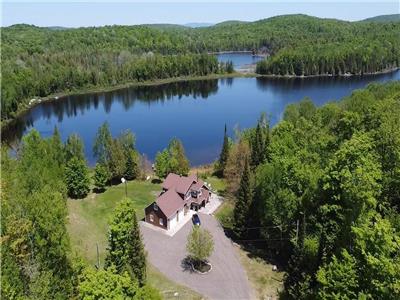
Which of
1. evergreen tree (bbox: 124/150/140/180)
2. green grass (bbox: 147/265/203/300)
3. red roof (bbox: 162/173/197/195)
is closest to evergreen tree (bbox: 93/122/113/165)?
evergreen tree (bbox: 124/150/140/180)

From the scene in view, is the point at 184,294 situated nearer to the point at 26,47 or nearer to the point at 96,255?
the point at 96,255

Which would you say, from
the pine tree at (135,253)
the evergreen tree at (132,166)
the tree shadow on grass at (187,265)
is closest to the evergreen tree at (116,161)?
the evergreen tree at (132,166)

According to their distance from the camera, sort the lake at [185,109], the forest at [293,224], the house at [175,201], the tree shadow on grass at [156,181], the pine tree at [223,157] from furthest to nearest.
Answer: the lake at [185,109] < the pine tree at [223,157] < the tree shadow on grass at [156,181] < the house at [175,201] < the forest at [293,224]

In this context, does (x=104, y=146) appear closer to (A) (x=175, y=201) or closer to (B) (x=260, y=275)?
(A) (x=175, y=201)

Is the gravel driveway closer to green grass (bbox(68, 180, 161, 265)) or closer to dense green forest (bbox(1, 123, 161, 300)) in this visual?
green grass (bbox(68, 180, 161, 265))

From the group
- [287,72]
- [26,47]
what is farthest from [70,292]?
[26,47]

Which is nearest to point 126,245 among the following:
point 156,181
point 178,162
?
point 178,162

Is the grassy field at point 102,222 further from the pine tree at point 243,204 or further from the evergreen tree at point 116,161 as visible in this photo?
the pine tree at point 243,204
